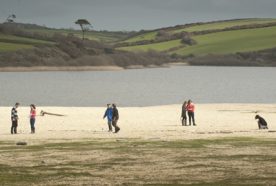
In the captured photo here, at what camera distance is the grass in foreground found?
62.6ft

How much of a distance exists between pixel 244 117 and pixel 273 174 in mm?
31870

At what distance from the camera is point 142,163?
2241 cm

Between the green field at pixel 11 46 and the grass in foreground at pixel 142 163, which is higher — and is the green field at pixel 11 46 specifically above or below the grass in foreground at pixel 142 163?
above

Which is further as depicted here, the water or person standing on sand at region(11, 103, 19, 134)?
the water

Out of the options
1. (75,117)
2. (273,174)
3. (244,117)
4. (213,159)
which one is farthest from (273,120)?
(273,174)

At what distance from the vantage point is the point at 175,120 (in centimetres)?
4822

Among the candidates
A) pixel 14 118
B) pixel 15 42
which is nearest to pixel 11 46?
pixel 15 42

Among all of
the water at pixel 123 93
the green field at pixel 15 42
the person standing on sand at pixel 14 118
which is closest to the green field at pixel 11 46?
the green field at pixel 15 42

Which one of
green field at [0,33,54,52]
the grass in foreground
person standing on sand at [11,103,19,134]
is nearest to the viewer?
the grass in foreground

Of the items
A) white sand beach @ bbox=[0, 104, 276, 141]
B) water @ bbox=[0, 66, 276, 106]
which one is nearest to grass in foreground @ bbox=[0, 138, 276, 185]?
white sand beach @ bbox=[0, 104, 276, 141]

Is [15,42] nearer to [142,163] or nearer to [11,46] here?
[11,46]

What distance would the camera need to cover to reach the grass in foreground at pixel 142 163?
62.6ft

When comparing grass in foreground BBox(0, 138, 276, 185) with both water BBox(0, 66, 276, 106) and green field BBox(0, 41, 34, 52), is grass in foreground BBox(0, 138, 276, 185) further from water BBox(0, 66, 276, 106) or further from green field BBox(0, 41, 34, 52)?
green field BBox(0, 41, 34, 52)

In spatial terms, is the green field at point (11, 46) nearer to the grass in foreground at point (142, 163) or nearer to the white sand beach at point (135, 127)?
the white sand beach at point (135, 127)
